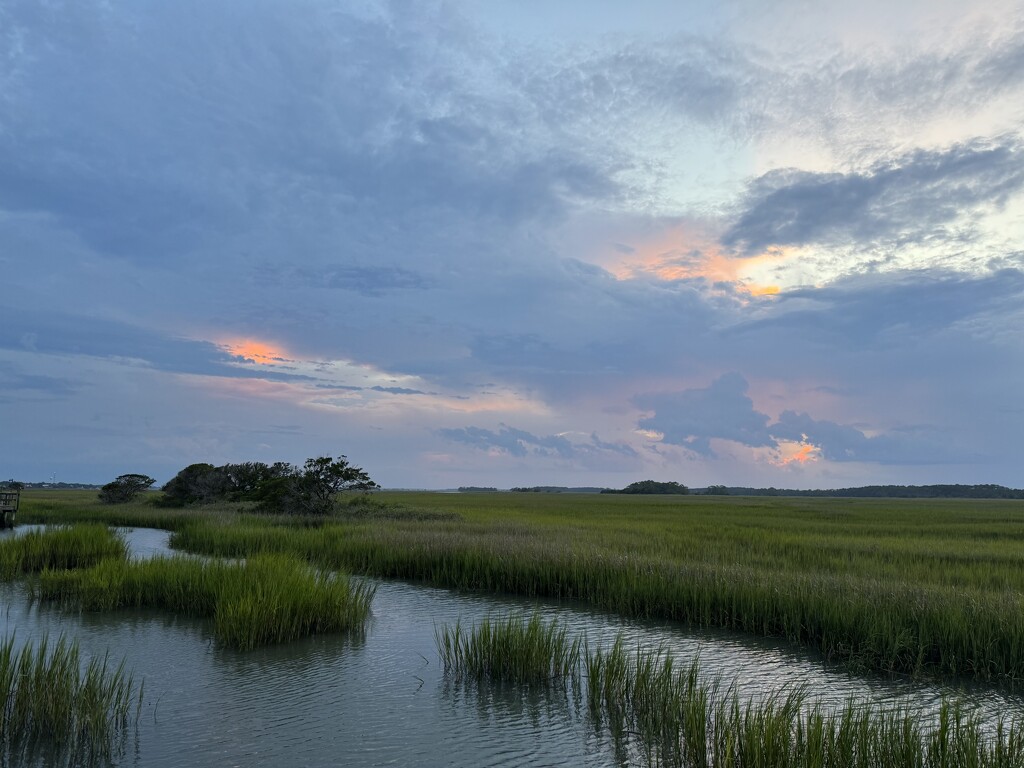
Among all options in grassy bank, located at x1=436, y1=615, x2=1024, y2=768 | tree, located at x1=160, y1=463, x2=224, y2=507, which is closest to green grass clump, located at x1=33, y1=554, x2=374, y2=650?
grassy bank, located at x1=436, y1=615, x2=1024, y2=768

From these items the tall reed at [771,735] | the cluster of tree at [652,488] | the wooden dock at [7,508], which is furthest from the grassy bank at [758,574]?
the cluster of tree at [652,488]

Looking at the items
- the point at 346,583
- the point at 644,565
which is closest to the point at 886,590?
the point at 644,565

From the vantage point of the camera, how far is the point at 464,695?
8281 millimetres

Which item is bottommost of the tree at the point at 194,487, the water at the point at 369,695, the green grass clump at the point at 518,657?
the water at the point at 369,695

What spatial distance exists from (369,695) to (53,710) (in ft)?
→ 11.5

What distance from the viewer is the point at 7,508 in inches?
1361

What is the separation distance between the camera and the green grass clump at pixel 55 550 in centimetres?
1722

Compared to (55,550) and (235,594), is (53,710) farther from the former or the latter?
(55,550)

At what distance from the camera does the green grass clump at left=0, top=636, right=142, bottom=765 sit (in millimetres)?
6320

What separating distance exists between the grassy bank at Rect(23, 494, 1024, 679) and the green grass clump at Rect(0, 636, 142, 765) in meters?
9.98

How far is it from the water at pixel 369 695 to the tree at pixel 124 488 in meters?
45.0

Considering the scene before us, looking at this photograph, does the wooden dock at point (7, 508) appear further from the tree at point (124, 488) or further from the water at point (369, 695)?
the water at point (369, 695)

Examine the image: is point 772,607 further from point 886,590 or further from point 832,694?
point 832,694

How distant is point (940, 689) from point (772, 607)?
3.42m
